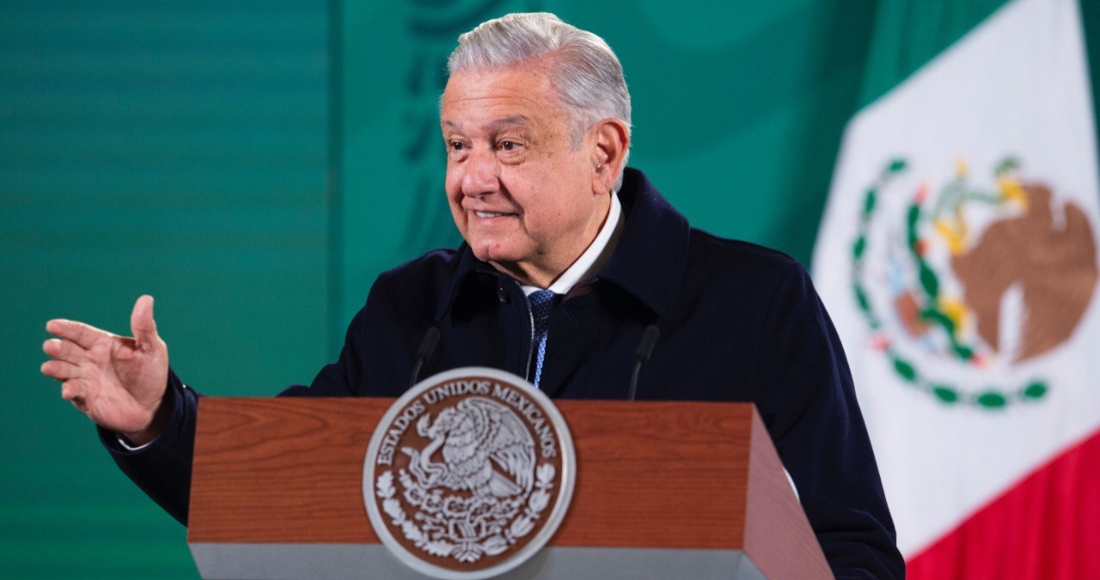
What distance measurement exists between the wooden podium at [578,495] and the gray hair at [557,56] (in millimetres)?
813

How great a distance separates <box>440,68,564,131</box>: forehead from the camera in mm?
1869

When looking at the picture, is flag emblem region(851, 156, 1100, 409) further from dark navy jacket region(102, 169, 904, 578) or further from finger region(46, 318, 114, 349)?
finger region(46, 318, 114, 349)

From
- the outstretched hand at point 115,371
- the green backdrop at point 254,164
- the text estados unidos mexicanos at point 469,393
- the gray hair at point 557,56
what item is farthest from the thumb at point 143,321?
the green backdrop at point 254,164

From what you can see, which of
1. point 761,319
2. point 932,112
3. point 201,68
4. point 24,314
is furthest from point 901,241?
Answer: point 24,314

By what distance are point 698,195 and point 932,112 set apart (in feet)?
2.02

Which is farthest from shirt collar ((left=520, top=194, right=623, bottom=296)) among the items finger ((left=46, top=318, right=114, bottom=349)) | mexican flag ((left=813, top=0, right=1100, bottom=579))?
mexican flag ((left=813, top=0, right=1100, bottom=579))

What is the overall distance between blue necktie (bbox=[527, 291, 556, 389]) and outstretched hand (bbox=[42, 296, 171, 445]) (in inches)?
20.1

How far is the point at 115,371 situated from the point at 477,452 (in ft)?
1.99

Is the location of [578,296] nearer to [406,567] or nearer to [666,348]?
[666,348]

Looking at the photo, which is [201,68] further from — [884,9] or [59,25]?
[884,9]

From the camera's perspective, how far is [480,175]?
1865mm

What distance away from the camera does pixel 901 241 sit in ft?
11.0

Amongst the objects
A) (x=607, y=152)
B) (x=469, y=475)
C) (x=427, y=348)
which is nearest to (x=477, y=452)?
(x=469, y=475)

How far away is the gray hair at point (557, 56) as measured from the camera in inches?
75.0
